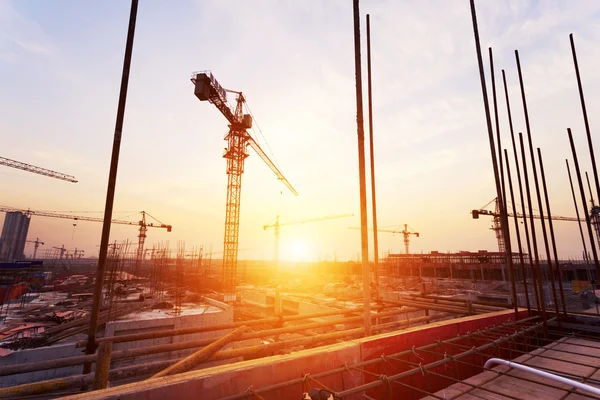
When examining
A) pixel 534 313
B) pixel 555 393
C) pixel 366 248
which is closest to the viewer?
pixel 555 393

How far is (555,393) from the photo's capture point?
397cm

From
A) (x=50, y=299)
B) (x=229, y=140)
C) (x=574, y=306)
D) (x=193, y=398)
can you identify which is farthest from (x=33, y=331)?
(x=574, y=306)

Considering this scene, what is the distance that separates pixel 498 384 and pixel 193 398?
4440mm

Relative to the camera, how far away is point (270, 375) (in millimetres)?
3490

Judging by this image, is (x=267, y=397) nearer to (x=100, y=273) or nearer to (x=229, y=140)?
(x=100, y=273)

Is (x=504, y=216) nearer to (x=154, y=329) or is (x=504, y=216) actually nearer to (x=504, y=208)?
(x=504, y=208)

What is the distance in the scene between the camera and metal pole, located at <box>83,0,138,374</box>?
5285mm

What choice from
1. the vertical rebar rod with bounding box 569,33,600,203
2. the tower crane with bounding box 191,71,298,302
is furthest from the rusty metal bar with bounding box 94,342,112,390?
the tower crane with bounding box 191,71,298,302

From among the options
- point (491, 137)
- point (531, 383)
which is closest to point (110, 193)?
point (531, 383)

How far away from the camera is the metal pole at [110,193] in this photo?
208 inches

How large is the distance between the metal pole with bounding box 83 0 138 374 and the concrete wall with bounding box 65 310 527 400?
3089 millimetres

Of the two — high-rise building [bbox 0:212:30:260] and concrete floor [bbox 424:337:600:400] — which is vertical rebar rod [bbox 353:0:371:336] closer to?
concrete floor [bbox 424:337:600:400]

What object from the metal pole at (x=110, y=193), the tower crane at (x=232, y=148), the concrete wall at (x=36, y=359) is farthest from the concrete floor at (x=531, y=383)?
the tower crane at (x=232, y=148)

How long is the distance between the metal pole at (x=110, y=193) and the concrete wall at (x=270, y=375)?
10.1 feet
